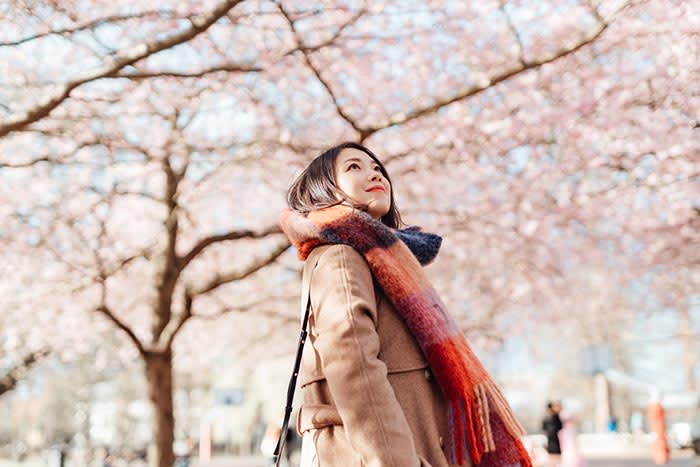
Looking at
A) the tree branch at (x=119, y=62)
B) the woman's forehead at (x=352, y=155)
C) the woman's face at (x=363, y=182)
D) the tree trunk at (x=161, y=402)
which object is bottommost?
the tree trunk at (x=161, y=402)

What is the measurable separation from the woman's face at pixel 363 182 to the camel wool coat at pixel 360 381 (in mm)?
254

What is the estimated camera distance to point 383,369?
78.3 inches

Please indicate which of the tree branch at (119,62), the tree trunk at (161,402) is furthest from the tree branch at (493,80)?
the tree trunk at (161,402)

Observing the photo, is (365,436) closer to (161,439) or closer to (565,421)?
(161,439)

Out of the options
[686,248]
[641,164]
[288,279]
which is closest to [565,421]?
[686,248]

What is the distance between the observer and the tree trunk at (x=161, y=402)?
862cm

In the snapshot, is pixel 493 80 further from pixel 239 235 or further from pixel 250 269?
pixel 250 269

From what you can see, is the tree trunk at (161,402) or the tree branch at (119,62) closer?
the tree branch at (119,62)

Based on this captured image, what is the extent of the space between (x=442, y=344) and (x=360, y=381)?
9.2 inches

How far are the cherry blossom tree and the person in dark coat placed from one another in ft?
7.37

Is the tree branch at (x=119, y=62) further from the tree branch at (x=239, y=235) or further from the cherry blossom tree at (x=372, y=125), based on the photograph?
the tree branch at (x=239, y=235)

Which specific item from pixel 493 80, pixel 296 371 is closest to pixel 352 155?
pixel 296 371

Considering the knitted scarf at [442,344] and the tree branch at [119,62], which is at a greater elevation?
the tree branch at [119,62]

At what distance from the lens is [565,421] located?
11172 millimetres
